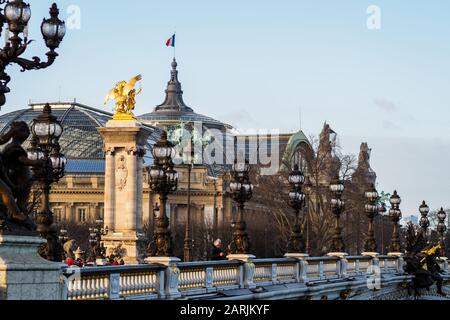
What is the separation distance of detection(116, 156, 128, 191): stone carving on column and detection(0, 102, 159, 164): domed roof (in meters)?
92.6

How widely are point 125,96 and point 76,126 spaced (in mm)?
98788

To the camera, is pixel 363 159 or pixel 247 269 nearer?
pixel 247 269

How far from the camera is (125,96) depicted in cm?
6488

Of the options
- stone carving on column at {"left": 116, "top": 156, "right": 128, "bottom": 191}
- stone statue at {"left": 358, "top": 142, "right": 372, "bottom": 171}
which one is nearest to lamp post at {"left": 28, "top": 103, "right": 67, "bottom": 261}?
stone carving on column at {"left": 116, "top": 156, "right": 128, "bottom": 191}

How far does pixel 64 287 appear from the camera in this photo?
18.6 meters

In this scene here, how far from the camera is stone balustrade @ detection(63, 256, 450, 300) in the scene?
2058cm

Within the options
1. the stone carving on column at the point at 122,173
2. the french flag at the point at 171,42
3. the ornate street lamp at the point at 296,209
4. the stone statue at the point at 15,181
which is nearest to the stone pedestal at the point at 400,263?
the ornate street lamp at the point at 296,209

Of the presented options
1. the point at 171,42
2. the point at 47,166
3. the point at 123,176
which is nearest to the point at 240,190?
the point at 47,166

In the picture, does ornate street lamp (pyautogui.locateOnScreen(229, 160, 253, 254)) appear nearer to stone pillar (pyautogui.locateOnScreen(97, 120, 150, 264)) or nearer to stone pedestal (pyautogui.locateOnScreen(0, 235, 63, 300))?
stone pedestal (pyautogui.locateOnScreen(0, 235, 63, 300))

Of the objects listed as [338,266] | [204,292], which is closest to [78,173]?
[338,266]

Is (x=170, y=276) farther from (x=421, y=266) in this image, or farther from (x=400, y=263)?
(x=400, y=263)

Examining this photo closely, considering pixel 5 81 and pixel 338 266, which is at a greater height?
pixel 5 81

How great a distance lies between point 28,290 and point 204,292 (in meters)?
9.98
